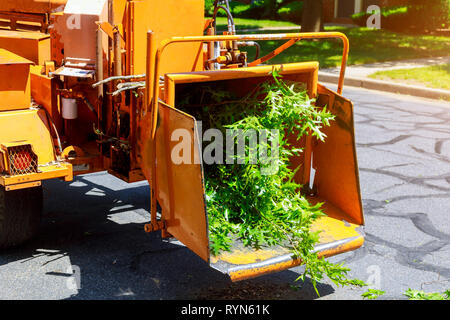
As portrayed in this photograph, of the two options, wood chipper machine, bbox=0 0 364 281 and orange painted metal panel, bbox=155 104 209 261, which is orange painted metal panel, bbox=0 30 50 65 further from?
→ orange painted metal panel, bbox=155 104 209 261

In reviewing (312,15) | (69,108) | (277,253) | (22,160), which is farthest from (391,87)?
(22,160)

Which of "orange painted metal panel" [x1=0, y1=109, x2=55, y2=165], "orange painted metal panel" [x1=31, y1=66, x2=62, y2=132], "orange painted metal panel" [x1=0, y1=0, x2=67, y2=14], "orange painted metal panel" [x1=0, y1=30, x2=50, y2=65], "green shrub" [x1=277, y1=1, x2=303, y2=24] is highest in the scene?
"green shrub" [x1=277, y1=1, x2=303, y2=24]

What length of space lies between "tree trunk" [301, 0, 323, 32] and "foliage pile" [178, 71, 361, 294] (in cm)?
1283

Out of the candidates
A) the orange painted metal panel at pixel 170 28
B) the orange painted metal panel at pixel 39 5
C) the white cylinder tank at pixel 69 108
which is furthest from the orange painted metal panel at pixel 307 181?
the orange painted metal panel at pixel 39 5

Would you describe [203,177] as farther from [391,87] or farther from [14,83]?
[391,87]

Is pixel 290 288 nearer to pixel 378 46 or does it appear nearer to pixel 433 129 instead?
pixel 433 129

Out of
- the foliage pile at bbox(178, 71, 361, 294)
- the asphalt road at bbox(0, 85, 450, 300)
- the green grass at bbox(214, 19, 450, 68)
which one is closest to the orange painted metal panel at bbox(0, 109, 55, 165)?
the asphalt road at bbox(0, 85, 450, 300)

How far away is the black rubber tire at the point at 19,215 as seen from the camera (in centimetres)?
425

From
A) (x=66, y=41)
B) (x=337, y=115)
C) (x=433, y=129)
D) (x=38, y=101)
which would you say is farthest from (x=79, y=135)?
(x=433, y=129)

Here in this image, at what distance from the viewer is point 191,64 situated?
4.61 metres

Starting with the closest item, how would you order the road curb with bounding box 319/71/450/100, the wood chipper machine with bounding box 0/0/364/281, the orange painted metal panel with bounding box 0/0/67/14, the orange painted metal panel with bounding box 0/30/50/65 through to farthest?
the wood chipper machine with bounding box 0/0/364/281 → the orange painted metal panel with bounding box 0/30/50/65 → the orange painted metal panel with bounding box 0/0/67/14 → the road curb with bounding box 319/71/450/100

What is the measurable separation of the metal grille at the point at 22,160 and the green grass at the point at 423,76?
8.85m

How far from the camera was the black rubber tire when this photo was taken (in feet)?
14.0

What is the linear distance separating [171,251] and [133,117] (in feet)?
3.68
